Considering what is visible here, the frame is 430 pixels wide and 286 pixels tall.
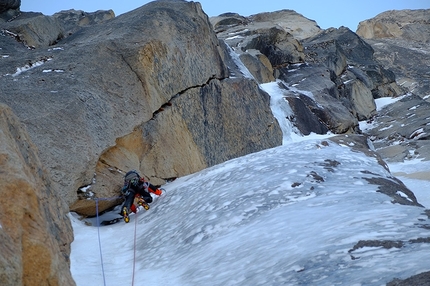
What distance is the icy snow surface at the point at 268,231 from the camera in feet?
14.0

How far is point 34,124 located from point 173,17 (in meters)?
6.48

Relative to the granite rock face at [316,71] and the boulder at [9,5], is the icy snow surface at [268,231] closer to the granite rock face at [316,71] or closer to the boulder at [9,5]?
the boulder at [9,5]

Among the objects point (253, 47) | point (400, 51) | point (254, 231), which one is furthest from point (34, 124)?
point (400, 51)

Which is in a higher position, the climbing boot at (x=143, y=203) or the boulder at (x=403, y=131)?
the climbing boot at (x=143, y=203)

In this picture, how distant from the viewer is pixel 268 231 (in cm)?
573

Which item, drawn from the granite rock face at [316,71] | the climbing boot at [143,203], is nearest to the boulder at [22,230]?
the climbing boot at [143,203]

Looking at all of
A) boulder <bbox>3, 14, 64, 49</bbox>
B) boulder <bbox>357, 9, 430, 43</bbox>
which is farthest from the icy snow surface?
boulder <bbox>357, 9, 430, 43</bbox>

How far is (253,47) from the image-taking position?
2780 centimetres

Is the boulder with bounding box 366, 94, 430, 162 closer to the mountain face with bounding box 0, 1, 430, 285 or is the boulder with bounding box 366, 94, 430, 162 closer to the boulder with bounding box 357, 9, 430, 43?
the mountain face with bounding box 0, 1, 430, 285

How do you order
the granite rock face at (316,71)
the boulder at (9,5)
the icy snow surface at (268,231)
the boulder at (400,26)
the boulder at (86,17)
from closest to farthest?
the icy snow surface at (268,231)
the boulder at (9,5)
the granite rock face at (316,71)
the boulder at (86,17)
the boulder at (400,26)

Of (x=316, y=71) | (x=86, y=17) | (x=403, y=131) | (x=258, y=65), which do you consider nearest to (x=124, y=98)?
(x=258, y=65)

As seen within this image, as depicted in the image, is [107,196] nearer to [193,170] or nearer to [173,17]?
[193,170]

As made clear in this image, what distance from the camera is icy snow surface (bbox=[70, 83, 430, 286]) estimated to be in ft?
14.0

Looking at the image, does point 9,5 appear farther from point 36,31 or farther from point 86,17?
point 86,17
